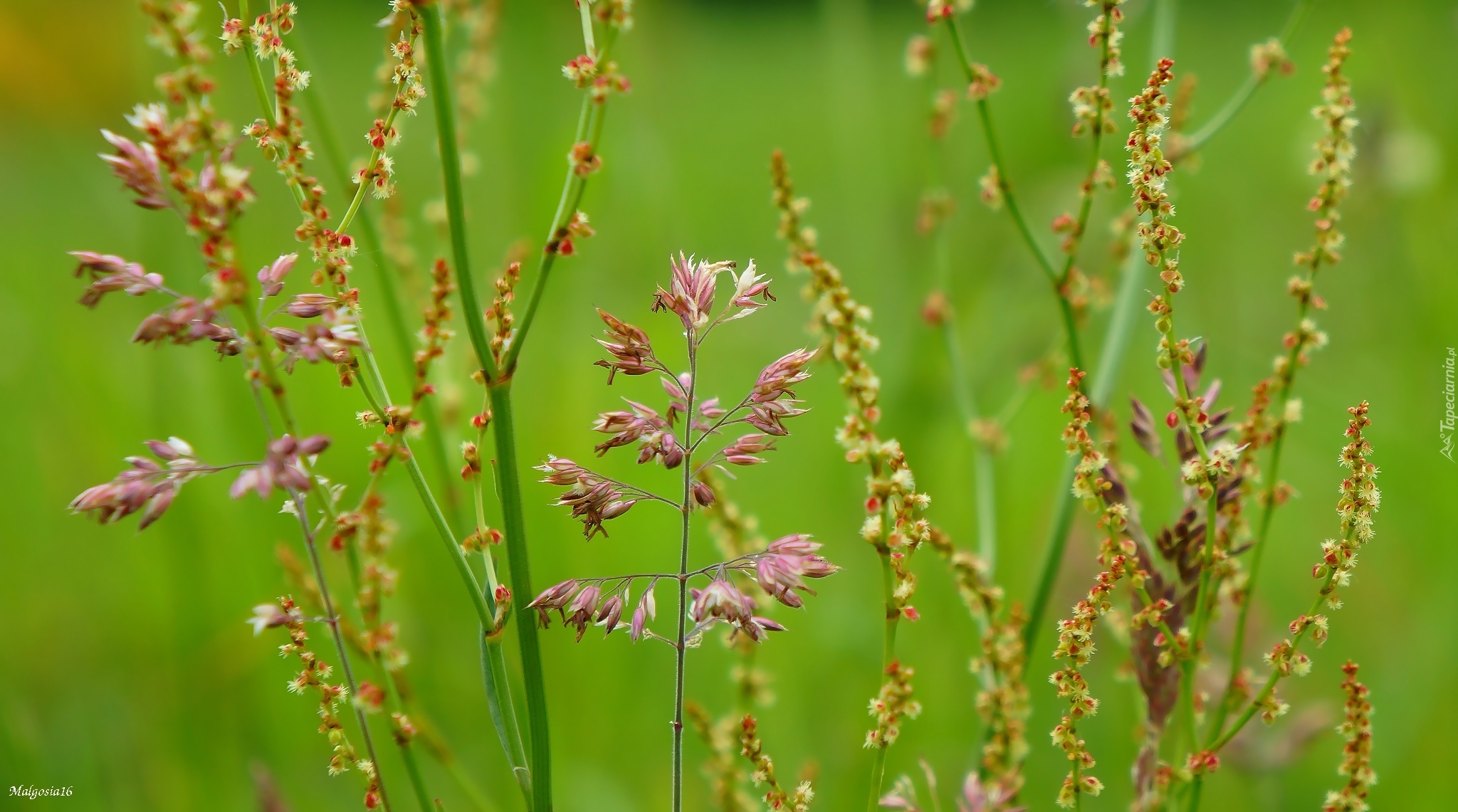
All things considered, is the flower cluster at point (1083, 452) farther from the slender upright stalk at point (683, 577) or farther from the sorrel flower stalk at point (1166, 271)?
the slender upright stalk at point (683, 577)

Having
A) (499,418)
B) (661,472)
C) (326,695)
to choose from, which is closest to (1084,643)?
(499,418)

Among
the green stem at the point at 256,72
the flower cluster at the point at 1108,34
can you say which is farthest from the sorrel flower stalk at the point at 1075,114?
the green stem at the point at 256,72

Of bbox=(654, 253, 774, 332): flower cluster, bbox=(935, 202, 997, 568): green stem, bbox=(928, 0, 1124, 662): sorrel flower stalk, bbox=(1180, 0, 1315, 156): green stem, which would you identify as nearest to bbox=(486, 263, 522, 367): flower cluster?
bbox=(654, 253, 774, 332): flower cluster

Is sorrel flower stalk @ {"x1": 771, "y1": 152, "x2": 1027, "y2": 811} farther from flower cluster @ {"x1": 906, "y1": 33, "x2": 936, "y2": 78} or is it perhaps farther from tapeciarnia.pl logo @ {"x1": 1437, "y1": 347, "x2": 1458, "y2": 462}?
tapeciarnia.pl logo @ {"x1": 1437, "y1": 347, "x2": 1458, "y2": 462}

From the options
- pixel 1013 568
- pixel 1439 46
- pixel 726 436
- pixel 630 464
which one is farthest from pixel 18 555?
pixel 1439 46

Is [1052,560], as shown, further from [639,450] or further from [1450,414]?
[1450,414]

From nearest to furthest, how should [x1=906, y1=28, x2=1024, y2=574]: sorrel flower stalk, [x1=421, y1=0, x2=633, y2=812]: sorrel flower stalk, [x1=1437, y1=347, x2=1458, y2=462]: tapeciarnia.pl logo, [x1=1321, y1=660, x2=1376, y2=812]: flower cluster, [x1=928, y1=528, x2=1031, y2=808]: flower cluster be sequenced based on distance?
[x1=421, y1=0, x2=633, y2=812]: sorrel flower stalk, [x1=1321, y1=660, x2=1376, y2=812]: flower cluster, [x1=928, y1=528, x2=1031, y2=808]: flower cluster, [x1=906, y1=28, x2=1024, y2=574]: sorrel flower stalk, [x1=1437, y1=347, x2=1458, y2=462]: tapeciarnia.pl logo
